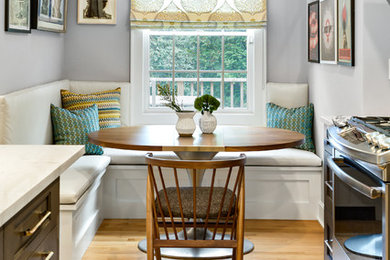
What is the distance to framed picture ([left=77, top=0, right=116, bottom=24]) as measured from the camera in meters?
5.12

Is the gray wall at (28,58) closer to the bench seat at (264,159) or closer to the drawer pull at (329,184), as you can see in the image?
the bench seat at (264,159)

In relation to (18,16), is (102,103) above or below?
below

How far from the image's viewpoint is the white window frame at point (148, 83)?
516 centimetres

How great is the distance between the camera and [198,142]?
339 cm

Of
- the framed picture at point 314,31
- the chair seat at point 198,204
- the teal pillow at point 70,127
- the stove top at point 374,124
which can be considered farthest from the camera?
the framed picture at point 314,31

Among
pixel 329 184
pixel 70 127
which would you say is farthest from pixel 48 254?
pixel 70 127

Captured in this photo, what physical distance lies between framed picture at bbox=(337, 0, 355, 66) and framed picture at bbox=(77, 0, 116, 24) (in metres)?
2.19

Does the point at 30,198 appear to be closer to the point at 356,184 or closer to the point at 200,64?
the point at 356,184

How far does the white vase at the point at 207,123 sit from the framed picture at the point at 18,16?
1.42 meters

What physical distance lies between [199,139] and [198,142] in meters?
0.14

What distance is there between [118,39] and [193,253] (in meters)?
2.51

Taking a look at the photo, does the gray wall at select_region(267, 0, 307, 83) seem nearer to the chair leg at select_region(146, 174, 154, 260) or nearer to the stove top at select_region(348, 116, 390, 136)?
the stove top at select_region(348, 116, 390, 136)

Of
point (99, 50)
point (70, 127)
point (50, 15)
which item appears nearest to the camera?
point (70, 127)

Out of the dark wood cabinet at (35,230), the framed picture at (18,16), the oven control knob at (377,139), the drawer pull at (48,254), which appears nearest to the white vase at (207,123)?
the framed picture at (18,16)
